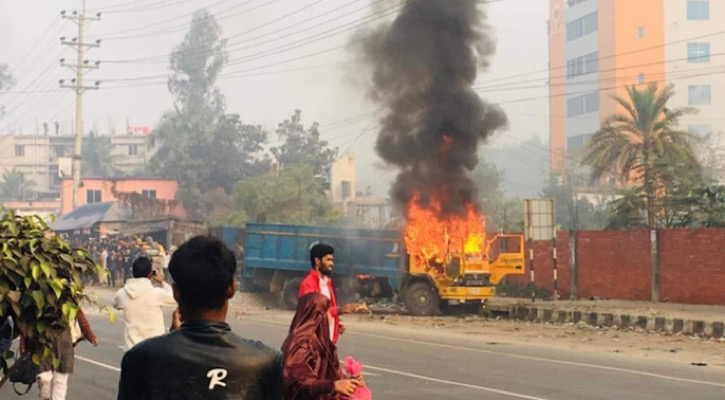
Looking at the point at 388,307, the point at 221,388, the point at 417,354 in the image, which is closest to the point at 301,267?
the point at 388,307

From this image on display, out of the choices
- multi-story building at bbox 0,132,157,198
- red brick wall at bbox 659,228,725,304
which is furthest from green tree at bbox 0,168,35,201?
red brick wall at bbox 659,228,725,304

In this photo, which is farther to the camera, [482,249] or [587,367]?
[482,249]

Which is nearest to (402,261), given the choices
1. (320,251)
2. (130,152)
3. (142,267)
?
(142,267)

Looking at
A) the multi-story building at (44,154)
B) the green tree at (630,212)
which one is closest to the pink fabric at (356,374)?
the green tree at (630,212)

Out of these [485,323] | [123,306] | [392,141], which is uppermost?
[392,141]

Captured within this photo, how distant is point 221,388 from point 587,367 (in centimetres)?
1324

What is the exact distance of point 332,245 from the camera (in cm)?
3048

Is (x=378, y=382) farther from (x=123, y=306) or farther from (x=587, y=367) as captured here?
(x=123, y=306)

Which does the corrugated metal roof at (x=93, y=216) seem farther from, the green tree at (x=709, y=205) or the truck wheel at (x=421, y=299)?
the green tree at (x=709, y=205)

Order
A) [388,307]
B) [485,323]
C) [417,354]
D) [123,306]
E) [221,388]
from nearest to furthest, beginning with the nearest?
[221,388] → [123,306] → [417,354] → [485,323] → [388,307]

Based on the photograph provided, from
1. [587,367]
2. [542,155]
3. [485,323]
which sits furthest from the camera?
[542,155]

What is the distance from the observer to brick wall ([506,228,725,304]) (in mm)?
26719

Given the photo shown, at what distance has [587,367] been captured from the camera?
16062 millimetres

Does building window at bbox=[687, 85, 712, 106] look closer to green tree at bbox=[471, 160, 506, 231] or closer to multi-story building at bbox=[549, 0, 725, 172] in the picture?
multi-story building at bbox=[549, 0, 725, 172]
